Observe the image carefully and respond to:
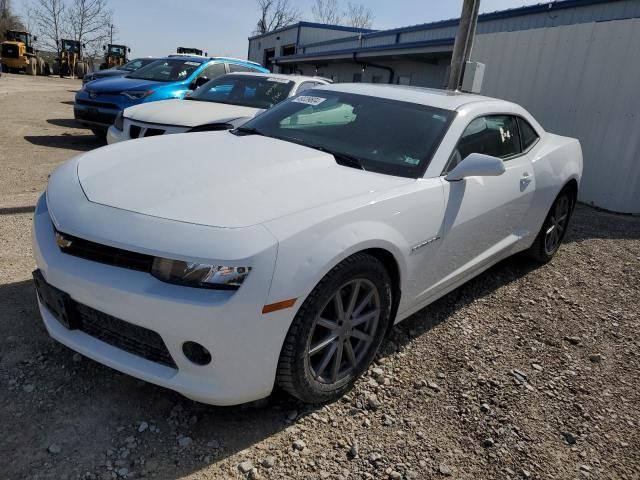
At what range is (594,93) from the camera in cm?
718

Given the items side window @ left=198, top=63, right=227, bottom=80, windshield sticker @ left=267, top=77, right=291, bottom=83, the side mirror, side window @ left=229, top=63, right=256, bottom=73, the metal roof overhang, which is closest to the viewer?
the side mirror

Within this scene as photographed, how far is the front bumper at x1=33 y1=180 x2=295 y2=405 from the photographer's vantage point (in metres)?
1.91

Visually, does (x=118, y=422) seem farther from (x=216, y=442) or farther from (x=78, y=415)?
(x=216, y=442)

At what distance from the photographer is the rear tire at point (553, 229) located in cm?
441

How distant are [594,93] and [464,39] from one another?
204 centimetres

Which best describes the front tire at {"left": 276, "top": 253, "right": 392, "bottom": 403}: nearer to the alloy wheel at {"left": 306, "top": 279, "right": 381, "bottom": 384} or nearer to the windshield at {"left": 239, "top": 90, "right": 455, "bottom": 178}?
the alloy wheel at {"left": 306, "top": 279, "right": 381, "bottom": 384}

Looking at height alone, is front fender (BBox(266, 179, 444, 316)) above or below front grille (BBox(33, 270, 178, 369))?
above

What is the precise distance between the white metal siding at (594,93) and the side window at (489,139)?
12.8 feet

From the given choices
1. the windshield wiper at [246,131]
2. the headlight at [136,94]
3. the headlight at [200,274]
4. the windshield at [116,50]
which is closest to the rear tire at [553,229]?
the windshield wiper at [246,131]

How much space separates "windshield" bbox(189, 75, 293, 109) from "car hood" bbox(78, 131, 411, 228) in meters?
4.08

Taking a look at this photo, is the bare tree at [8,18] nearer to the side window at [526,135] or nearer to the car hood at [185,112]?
the car hood at [185,112]

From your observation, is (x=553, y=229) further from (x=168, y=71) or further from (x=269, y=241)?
(x=168, y=71)

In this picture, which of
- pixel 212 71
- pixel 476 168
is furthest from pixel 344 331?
pixel 212 71

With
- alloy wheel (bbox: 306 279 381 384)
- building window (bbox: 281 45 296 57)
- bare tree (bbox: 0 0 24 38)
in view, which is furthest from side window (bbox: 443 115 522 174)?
bare tree (bbox: 0 0 24 38)
